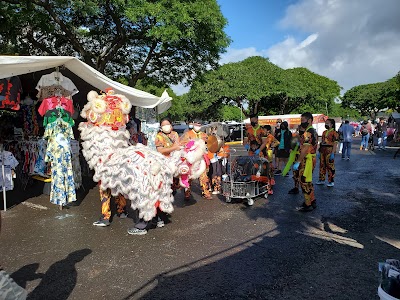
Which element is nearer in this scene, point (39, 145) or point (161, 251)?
point (161, 251)

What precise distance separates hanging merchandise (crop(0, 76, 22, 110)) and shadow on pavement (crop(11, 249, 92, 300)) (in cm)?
376

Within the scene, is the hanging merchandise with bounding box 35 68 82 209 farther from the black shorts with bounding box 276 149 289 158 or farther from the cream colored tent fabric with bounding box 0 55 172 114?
the black shorts with bounding box 276 149 289 158

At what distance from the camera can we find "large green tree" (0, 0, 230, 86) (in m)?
11.0

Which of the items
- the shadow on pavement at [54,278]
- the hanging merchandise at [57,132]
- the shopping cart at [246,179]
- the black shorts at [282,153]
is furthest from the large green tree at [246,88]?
the shadow on pavement at [54,278]

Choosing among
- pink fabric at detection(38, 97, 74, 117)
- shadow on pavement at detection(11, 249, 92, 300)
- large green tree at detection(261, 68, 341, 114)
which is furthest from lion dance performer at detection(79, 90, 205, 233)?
large green tree at detection(261, 68, 341, 114)

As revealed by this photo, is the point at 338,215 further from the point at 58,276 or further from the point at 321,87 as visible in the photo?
the point at 321,87

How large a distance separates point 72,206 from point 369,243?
5621 mm

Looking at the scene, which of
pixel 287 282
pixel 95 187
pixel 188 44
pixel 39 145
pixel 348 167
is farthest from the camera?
pixel 188 44

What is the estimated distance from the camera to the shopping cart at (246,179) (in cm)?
672

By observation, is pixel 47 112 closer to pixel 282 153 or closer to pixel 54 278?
pixel 54 278

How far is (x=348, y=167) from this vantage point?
12.2m

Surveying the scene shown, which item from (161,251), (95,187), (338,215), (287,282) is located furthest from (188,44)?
(287,282)

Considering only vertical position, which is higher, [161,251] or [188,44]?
[188,44]

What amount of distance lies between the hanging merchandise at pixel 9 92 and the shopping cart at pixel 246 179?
15.0 feet
